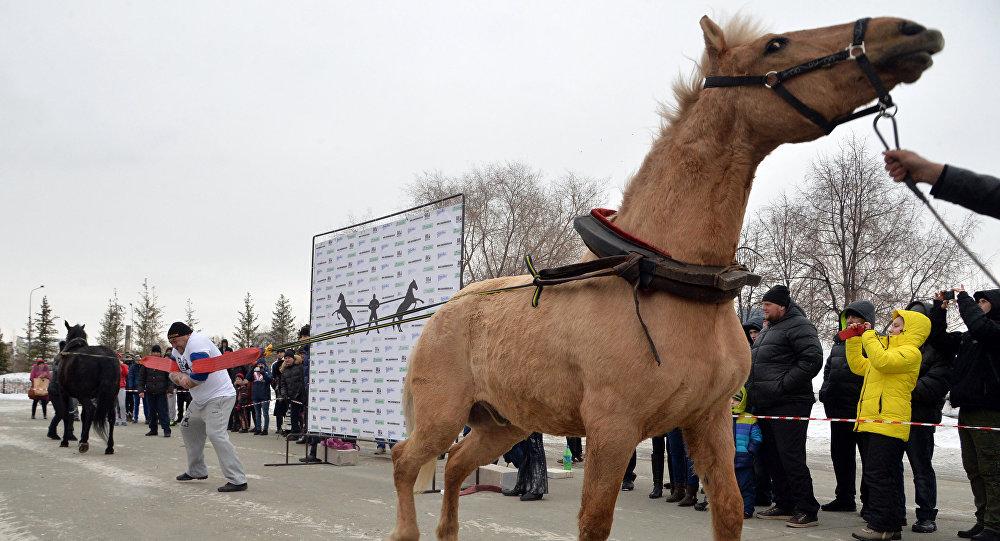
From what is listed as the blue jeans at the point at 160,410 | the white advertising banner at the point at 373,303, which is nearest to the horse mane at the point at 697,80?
the white advertising banner at the point at 373,303

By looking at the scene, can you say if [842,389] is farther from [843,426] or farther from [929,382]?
[929,382]

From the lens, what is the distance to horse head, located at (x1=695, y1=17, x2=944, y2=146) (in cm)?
257

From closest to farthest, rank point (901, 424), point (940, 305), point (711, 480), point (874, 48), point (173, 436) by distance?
point (874, 48) → point (711, 480) → point (901, 424) → point (940, 305) → point (173, 436)

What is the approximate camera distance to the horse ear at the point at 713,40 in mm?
3012

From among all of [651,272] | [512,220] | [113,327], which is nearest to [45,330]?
[113,327]

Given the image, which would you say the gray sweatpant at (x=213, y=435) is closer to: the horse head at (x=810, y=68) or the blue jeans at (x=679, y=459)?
the blue jeans at (x=679, y=459)

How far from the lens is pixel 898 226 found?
24.1 m

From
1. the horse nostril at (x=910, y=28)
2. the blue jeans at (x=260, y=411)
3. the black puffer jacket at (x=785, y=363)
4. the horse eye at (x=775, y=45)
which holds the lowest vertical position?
the blue jeans at (x=260, y=411)

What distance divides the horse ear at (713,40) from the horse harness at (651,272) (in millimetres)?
867

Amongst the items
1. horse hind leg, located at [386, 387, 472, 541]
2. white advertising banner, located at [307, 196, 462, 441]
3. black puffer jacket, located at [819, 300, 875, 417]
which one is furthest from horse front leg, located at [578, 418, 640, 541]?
white advertising banner, located at [307, 196, 462, 441]

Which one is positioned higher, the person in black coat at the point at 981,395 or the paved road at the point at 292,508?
the person in black coat at the point at 981,395

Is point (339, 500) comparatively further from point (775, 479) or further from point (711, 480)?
point (711, 480)

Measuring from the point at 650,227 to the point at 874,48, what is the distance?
1158 mm

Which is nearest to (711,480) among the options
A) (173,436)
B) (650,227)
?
(650,227)
